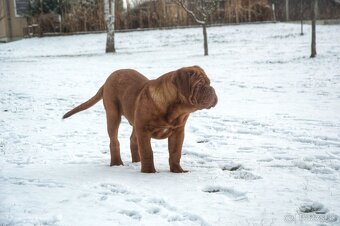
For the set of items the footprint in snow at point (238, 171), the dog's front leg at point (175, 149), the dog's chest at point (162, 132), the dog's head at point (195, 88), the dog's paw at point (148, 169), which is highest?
the dog's head at point (195, 88)

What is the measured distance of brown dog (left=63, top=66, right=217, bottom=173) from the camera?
4250 mm

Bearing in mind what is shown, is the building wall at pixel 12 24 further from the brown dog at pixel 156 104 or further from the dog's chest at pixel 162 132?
the dog's chest at pixel 162 132

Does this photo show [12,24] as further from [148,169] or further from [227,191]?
[227,191]

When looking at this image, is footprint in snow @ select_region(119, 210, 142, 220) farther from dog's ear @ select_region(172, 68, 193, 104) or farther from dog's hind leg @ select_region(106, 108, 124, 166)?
dog's hind leg @ select_region(106, 108, 124, 166)

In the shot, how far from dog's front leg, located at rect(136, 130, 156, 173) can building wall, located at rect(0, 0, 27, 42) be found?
109ft

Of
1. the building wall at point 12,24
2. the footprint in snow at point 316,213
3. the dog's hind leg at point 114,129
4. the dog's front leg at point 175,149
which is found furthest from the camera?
the building wall at point 12,24

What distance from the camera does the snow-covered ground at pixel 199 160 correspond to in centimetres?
363

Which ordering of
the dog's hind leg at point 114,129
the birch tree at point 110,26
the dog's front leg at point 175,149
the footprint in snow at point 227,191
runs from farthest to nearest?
the birch tree at point 110,26 < the dog's hind leg at point 114,129 < the dog's front leg at point 175,149 < the footprint in snow at point 227,191

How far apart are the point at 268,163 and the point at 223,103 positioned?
4.69 meters

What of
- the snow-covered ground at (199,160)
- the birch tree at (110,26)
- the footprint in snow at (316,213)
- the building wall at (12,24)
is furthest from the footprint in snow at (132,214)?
the building wall at (12,24)

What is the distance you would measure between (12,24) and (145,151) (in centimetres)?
3400

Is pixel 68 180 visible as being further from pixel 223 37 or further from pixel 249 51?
pixel 223 37

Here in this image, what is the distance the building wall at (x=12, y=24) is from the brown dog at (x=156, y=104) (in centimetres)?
3270

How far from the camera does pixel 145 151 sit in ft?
15.6
